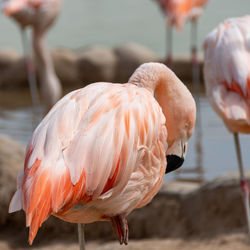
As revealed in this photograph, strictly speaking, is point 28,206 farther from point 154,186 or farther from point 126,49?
point 126,49

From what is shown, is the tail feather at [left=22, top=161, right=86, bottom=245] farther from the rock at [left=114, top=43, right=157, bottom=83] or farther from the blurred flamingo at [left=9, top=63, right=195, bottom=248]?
the rock at [left=114, top=43, right=157, bottom=83]

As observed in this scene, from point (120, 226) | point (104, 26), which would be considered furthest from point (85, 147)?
point (104, 26)

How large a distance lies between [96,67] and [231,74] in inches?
247

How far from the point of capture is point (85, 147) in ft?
6.46

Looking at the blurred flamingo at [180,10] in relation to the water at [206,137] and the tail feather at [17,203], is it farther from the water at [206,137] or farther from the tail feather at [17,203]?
the tail feather at [17,203]

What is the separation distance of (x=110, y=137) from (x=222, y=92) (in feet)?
3.83

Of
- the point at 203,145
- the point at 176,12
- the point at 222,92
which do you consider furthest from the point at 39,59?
the point at 222,92

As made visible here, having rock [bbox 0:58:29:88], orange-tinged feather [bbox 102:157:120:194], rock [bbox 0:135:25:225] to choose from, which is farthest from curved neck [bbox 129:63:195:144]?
rock [bbox 0:58:29:88]

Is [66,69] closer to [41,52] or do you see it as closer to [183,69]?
[183,69]

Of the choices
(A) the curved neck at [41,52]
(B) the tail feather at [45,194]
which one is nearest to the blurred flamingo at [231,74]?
(B) the tail feather at [45,194]

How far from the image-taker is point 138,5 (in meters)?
12.0

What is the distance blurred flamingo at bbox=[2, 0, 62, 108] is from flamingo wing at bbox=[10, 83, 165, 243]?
3811 mm

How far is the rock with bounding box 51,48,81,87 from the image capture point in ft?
30.2

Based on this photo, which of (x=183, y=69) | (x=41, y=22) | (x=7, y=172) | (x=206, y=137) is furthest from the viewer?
(x=183, y=69)
